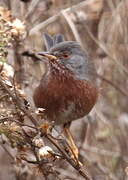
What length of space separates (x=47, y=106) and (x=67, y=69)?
0.37 m

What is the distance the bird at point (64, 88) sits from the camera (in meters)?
3.91

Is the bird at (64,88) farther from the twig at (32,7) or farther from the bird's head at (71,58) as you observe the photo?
the twig at (32,7)

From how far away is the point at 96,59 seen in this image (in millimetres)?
5738

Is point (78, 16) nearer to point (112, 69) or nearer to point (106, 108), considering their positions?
point (112, 69)

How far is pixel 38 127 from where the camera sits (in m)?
2.59

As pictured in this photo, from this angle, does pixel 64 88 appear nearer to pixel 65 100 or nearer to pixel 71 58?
pixel 65 100

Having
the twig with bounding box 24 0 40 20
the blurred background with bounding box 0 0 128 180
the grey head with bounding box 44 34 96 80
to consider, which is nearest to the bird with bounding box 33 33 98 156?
the grey head with bounding box 44 34 96 80

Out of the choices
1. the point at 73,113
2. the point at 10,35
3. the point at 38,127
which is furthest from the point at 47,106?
the point at 38,127

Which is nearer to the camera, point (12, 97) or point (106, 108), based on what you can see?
point (12, 97)

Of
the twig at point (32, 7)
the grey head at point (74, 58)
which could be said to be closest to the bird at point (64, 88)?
the grey head at point (74, 58)

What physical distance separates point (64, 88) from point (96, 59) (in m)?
1.88

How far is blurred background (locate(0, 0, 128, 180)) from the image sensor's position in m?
4.68

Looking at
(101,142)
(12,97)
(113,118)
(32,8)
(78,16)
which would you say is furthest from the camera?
(113,118)

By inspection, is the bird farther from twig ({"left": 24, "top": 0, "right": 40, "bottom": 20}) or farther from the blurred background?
twig ({"left": 24, "top": 0, "right": 40, "bottom": 20})
